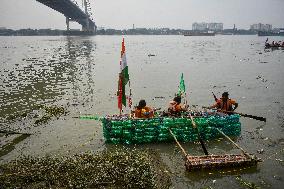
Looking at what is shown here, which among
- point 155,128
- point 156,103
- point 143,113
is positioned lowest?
point 156,103

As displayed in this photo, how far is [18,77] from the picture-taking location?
105 feet

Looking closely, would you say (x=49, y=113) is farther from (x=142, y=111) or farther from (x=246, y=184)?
(x=246, y=184)

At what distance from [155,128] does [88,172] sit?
4.04 meters

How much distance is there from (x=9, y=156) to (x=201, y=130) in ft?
28.2

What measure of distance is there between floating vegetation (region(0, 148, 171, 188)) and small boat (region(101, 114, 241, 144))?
1423mm

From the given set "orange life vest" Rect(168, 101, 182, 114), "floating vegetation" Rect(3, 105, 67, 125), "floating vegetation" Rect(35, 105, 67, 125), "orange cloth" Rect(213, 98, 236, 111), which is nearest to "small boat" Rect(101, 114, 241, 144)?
"orange life vest" Rect(168, 101, 182, 114)

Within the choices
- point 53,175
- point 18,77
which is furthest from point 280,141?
point 18,77

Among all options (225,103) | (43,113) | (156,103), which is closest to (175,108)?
(225,103)

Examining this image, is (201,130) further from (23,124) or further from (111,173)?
(23,124)

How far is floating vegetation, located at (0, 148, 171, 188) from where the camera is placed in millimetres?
9938

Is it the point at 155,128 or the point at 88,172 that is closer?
the point at 88,172

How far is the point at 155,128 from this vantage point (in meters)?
13.4

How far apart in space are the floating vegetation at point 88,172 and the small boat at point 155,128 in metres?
1.42

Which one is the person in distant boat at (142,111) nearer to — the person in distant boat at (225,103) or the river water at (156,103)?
the river water at (156,103)
